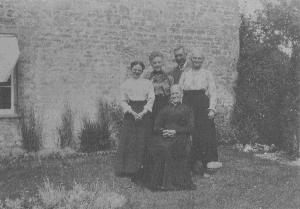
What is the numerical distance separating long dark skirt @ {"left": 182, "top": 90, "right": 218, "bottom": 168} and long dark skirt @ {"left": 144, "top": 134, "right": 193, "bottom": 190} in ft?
2.36

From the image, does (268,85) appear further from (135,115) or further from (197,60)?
(135,115)

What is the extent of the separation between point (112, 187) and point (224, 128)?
19.9 ft

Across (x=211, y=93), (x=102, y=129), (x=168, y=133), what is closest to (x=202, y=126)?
(x=211, y=93)

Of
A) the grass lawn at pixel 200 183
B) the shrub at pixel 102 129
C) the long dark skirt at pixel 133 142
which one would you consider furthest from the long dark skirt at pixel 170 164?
Answer: the shrub at pixel 102 129

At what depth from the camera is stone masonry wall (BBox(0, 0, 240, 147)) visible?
9.84 metres

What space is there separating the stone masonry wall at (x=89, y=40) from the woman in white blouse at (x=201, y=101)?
3631mm

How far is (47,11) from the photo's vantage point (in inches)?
392

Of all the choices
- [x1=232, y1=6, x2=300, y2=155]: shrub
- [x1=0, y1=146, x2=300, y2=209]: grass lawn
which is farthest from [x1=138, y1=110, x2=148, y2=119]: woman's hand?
[x1=232, y1=6, x2=300, y2=155]: shrub

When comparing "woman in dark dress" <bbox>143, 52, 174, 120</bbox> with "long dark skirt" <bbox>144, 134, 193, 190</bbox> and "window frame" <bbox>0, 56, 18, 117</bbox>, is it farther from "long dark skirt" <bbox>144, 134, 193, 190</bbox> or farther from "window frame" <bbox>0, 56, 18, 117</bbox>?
"window frame" <bbox>0, 56, 18, 117</bbox>

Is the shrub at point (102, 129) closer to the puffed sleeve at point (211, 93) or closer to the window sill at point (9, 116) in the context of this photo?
the window sill at point (9, 116)

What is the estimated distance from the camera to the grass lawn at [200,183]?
5.88 metres

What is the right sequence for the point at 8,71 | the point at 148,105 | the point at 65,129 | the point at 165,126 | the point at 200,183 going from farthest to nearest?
the point at 65,129 → the point at 8,71 → the point at 148,105 → the point at 200,183 → the point at 165,126

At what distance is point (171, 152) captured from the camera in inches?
255

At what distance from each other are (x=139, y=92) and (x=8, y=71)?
359 cm
